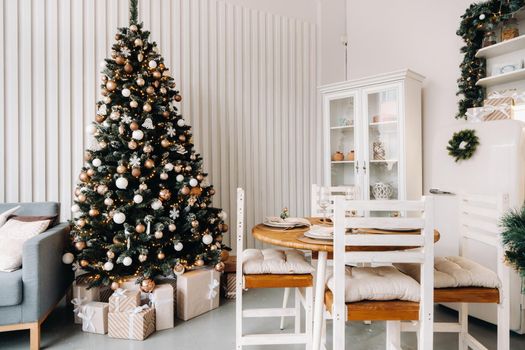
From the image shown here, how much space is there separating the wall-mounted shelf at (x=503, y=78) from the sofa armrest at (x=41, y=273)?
3415 millimetres

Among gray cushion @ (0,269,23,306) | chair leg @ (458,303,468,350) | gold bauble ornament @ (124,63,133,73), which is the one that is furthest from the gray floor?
gold bauble ornament @ (124,63,133,73)

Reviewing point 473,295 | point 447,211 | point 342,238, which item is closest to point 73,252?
point 342,238

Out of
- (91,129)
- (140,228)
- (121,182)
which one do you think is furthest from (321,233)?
(91,129)

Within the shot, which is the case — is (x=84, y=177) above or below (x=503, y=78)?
below

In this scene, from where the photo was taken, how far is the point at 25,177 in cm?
290

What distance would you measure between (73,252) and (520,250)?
2633 millimetres

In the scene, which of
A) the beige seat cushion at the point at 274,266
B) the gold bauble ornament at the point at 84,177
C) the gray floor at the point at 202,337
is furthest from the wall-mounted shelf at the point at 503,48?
the gold bauble ornament at the point at 84,177

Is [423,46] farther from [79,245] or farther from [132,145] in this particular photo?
[79,245]

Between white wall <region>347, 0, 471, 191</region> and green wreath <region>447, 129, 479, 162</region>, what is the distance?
1.40 feet

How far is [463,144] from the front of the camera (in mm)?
2385

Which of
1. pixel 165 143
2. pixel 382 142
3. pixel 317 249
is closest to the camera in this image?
pixel 317 249

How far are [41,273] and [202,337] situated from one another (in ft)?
3.48

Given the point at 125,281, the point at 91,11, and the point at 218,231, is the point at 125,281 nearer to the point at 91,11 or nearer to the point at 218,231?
the point at 218,231

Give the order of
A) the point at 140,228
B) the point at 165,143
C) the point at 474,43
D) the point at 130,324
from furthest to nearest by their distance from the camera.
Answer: the point at 474,43, the point at 165,143, the point at 140,228, the point at 130,324
